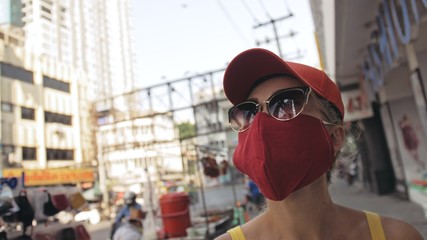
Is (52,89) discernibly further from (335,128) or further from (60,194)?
(335,128)

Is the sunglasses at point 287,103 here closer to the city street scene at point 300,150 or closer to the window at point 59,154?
the city street scene at point 300,150

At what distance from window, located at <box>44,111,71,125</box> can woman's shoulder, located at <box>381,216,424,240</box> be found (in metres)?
36.4

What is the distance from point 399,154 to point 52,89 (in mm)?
32918

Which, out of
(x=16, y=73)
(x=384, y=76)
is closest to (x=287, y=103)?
(x=384, y=76)

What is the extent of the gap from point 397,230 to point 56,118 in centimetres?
3795

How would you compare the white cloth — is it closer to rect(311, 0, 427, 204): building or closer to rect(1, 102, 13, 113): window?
rect(311, 0, 427, 204): building

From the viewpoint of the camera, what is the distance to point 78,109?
3859cm

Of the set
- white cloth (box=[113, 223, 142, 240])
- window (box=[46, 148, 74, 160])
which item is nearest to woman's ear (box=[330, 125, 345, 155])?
white cloth (box=[113, 223, 142, 240])

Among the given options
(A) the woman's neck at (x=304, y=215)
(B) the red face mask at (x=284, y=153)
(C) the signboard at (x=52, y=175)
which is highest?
(C) the signboard at (x=52, y=175)

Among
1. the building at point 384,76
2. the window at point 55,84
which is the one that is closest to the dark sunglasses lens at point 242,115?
the building at point 384,76

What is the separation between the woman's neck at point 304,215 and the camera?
1147 mm

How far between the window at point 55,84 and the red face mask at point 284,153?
36.8m

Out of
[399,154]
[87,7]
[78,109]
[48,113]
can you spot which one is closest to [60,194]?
[399,154]

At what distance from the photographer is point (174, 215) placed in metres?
7.11
